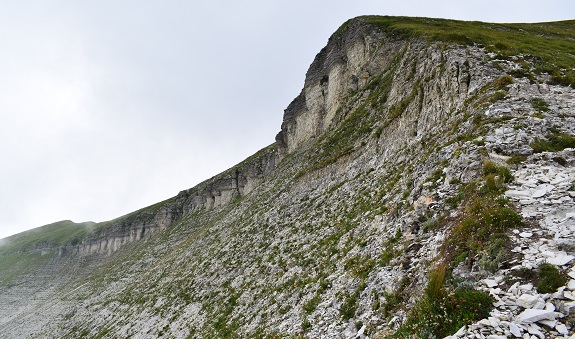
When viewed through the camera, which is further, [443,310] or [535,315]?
[443,310]

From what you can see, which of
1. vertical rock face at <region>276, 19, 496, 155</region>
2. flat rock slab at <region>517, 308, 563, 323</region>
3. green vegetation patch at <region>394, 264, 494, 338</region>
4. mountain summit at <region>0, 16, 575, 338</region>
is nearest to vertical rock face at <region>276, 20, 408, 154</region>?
vertical rock face at <region>276, 19, 496, 155</region>

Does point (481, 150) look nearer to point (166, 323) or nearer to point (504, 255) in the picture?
point (504, 255)

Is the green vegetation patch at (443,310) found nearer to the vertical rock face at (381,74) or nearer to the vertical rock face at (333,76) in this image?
the vertical rock face at (381,74)

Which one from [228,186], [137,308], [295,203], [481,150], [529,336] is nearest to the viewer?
[529,336]

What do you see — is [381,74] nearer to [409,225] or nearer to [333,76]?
[333,76]

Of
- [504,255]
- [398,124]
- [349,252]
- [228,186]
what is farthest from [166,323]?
[228,186]

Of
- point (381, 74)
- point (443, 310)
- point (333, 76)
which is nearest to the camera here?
point (443, 310)

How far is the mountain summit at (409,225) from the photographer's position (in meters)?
7.91

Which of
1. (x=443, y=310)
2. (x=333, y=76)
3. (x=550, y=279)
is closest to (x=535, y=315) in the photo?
(x=550, y=279)

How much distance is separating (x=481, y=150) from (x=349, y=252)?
329 inches

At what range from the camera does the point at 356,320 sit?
11.6 meters

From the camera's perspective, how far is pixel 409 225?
13.4m

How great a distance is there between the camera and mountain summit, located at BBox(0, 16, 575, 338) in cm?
791

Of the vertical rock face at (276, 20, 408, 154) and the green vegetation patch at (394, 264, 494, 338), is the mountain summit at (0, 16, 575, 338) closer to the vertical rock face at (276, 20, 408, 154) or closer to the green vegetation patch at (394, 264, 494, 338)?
the green vegetation patch at (394, 264, 494, 338)
